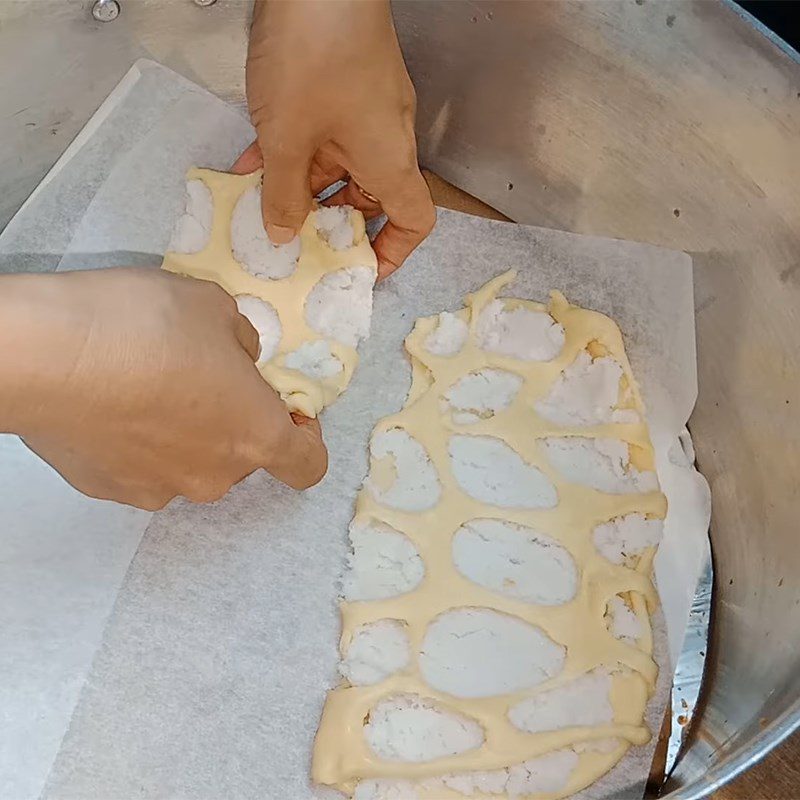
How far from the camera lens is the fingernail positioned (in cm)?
71

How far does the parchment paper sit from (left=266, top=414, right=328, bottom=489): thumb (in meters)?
0.04

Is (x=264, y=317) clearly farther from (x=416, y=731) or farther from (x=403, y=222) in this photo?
(x=416, y=731)

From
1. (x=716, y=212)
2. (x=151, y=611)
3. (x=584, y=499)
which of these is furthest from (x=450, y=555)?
(x=716, y=212)

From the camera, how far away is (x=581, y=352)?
30.2 inches

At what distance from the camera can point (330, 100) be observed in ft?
1.90

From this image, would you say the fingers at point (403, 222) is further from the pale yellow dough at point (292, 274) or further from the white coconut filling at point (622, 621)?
the white coconut filling at point (622, 621)

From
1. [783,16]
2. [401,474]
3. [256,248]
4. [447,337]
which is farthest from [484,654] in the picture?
[783,16]

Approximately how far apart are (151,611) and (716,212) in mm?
502

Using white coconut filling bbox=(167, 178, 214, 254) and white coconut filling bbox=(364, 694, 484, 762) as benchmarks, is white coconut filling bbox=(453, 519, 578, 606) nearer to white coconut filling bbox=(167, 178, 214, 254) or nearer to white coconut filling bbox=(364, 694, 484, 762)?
white coconut filling bbox=(364, 694, 484, 762)

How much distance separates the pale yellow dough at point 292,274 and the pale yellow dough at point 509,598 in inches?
2.3

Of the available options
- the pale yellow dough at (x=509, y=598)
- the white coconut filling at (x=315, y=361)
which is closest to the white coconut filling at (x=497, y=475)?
the pale yellow dough at (x=509, y=598)

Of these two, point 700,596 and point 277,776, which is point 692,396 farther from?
point 277,776

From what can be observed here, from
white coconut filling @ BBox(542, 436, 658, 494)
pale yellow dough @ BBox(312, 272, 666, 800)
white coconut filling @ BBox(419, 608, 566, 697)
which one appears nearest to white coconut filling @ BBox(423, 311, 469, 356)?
pale yellow dough @ BBox(312, 272, 666, 800)

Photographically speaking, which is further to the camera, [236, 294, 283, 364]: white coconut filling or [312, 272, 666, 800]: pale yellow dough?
[236, 294, 283, 364]: white coconut filling
